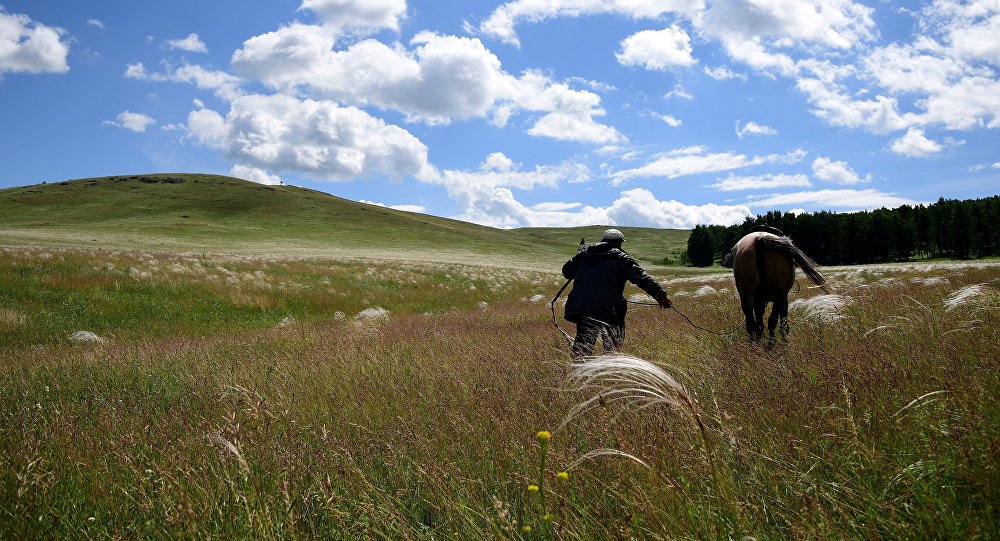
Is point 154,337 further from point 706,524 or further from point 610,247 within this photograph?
point 706,524

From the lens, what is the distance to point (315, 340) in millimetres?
9789

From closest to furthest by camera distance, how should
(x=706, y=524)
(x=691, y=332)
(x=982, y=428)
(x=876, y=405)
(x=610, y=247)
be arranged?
(x=706, y=524)
(x=982, y=428)
(x=876, y=405)
(x=610, y=247)
(x=691, y=332)

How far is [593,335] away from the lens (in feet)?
21.9

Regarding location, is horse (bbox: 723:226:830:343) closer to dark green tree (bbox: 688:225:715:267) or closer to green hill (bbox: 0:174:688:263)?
green hill (bbox: 0:174:688:263)

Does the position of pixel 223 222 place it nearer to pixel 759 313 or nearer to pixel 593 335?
pixel 593 335

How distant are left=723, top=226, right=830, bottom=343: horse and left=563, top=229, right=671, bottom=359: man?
186 centimetres

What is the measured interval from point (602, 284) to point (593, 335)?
0.67 metres

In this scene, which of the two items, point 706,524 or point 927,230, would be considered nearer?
point 706,524

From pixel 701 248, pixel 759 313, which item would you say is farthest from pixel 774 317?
pixel 701 248

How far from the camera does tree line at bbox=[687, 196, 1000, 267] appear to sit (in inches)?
2689

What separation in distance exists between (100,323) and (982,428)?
17392 millimetres

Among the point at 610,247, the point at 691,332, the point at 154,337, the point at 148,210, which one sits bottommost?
the point at 154,337

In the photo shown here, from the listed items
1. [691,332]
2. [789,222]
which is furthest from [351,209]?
[691,332]

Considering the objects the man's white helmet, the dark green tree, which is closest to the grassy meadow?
the man's white helmet
